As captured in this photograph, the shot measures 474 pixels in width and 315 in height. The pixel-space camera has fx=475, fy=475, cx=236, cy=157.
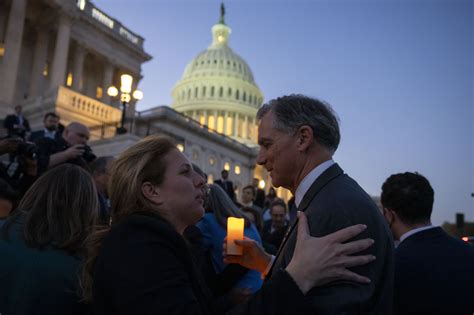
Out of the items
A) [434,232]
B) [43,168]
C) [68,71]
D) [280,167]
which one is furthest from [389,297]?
[68,71]

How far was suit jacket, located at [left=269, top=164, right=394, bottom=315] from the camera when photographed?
6.63 ft

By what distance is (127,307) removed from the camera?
2094mm

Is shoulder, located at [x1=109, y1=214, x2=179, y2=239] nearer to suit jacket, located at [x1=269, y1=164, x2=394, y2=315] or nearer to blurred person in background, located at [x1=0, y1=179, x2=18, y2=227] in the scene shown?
suit jacket, located at [x1=269, y1=164, x2=394, y2=315]

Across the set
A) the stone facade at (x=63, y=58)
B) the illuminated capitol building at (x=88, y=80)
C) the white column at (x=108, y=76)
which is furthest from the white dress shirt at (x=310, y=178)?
the white column at (x=108, y=76)

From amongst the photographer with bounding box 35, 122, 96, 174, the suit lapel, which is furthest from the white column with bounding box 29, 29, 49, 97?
the suit lapel

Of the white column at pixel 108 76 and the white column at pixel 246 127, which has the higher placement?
the white column at pixel 246 127

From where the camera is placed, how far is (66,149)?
26.0ft

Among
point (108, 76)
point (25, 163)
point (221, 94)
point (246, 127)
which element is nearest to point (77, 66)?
point (108, 76)

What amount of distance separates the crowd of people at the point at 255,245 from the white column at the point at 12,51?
31361 mm

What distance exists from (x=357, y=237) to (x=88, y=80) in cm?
4498

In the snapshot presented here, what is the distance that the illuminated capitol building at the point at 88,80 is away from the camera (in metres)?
31.7

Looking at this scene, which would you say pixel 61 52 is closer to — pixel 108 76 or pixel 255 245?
pixel 108 76

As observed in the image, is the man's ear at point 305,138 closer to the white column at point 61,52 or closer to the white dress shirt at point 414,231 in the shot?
the white dress shirt at point 414,231

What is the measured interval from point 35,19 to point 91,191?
3802 centimetres
